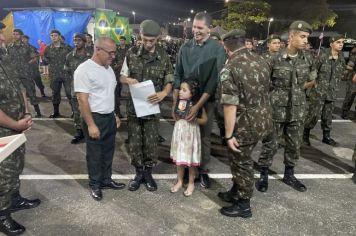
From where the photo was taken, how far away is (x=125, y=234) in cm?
292

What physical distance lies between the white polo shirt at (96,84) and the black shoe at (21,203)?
4.22 ft

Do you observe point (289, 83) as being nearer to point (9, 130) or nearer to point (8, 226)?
point (9, 130)

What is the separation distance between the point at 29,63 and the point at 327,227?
7.68 metres

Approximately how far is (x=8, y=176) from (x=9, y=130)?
1.44 ft

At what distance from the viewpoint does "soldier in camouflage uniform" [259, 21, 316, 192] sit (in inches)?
143

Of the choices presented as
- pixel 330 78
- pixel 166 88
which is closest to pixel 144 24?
pixel 166 88

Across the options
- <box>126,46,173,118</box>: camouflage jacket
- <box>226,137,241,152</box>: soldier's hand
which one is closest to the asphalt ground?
<box>226,137,241,152</box>: soldier's hand

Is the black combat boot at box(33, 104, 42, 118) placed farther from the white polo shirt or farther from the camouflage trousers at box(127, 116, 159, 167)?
the white polo shirt

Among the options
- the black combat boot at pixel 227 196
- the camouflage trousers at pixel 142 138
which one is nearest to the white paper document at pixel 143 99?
the camouflage trousers at pixel 142 138

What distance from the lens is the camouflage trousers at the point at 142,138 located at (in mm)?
3656

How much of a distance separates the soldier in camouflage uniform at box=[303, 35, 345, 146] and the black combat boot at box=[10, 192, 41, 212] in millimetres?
4659

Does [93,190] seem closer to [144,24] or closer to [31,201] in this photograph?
[31,201]

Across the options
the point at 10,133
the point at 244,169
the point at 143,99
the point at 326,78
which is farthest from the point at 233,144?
the point at 326,78

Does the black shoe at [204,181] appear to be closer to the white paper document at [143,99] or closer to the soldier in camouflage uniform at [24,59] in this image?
the white paper document at [143,99]
